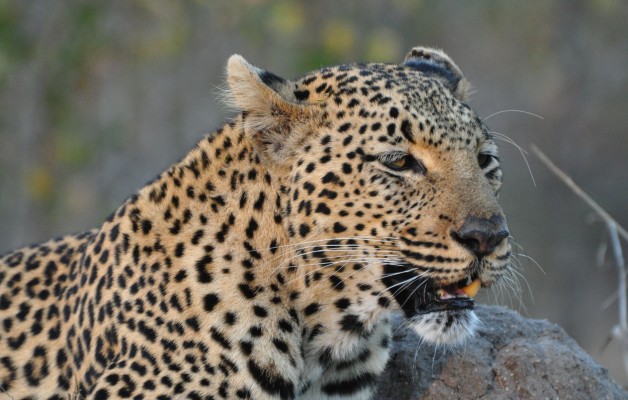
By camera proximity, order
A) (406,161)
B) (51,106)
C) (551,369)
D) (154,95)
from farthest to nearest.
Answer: (154,95) → (51,106) → (551,369) → (406,161)

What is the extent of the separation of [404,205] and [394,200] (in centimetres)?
7

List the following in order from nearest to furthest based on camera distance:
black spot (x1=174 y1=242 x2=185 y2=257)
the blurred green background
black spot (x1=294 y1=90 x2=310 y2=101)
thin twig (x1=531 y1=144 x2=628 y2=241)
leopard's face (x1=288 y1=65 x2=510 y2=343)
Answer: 1. leopard's face (x1=288 y1=65 x2=510 y2=343)
2. black spot (x1=174 y1=242 x2=185 y2=257)
3. black spot (x1=294 y1=90 x2=310 y2=101)
4. thin twig (x1=531 y1=144 x2=628 y2=241)
5. the blurred green background

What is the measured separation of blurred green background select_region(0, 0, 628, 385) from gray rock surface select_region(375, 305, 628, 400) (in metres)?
11.8

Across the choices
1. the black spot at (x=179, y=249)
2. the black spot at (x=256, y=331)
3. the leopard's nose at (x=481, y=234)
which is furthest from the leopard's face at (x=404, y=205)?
the black spot at (x=179, y=249)

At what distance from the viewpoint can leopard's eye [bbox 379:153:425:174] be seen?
670 cm

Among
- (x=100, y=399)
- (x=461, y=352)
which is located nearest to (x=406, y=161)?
(x=461, y=352)

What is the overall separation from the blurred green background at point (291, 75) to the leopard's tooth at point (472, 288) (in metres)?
12.9

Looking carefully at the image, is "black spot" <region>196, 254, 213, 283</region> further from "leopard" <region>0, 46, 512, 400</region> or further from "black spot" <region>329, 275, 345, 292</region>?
Result: "black spot" <region>329, 275, 345, 292</region>

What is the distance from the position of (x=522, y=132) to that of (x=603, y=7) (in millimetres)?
3233

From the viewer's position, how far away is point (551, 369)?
7750 millimetres

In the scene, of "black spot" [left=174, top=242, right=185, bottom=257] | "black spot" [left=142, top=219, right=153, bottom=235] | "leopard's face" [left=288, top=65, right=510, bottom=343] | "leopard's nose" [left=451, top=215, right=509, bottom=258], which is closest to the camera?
"leopard's nose" [left=451, top=215, right=509, bottom=258]

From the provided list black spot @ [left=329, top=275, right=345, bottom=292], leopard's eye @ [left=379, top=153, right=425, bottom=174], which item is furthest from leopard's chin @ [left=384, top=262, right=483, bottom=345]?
leopard's eye @ [left=379, top=153, right=425, bottom=174]

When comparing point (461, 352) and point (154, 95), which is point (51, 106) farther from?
point (461, 352)

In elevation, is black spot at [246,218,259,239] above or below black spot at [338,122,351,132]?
below
